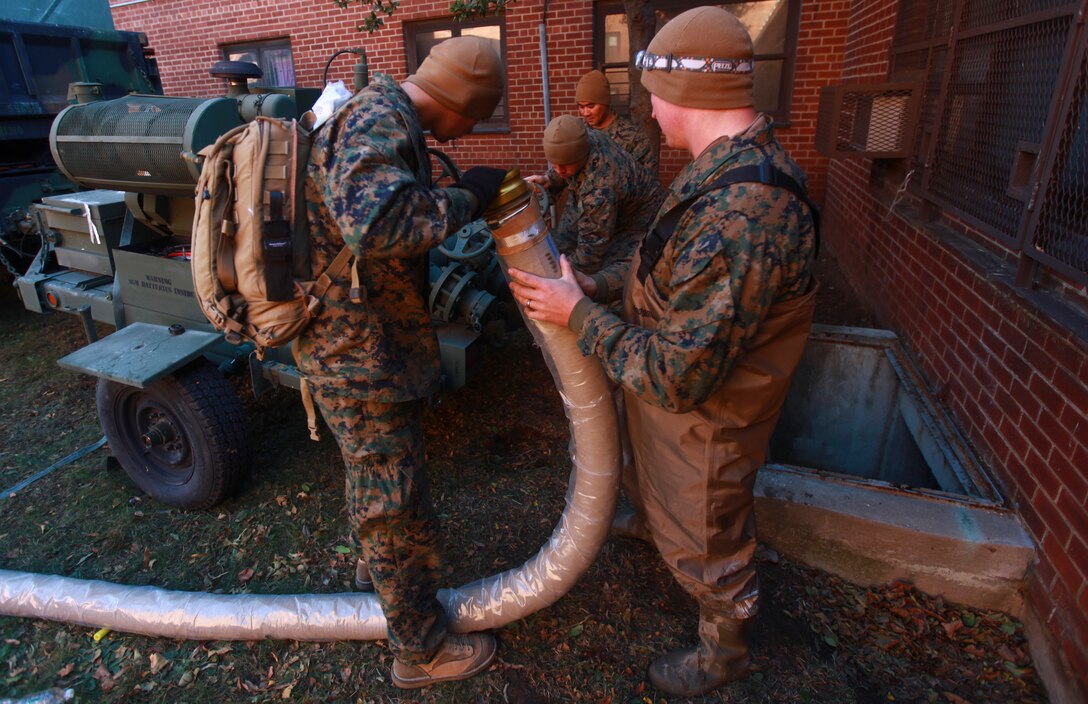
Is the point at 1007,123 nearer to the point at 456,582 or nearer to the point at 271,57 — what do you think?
the point at 456,582

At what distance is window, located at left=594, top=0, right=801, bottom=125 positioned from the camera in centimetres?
680

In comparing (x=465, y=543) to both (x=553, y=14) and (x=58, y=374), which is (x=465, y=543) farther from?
(x=553, y=14)

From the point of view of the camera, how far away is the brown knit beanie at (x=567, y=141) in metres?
3.50

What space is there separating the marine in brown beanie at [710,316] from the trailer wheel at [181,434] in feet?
6.50

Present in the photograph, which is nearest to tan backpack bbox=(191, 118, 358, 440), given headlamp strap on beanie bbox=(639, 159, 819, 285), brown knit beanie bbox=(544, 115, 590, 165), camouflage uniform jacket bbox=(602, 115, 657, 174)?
headlamp strap on beanie bbox=(639, 159, 819, 285)

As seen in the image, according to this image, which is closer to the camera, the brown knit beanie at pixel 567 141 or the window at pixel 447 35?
the brown knit beanie at pixel 567 141

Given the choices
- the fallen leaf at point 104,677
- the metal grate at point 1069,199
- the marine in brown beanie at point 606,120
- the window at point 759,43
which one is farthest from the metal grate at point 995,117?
the fallen leaf at point 104,677

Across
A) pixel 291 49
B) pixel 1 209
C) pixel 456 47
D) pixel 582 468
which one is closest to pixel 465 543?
pixel 582 468

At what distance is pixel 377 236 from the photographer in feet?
5.34

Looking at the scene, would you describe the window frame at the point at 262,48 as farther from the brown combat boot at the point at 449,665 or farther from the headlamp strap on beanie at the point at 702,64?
the brown combat boot at the point at 449,665

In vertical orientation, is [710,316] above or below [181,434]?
above

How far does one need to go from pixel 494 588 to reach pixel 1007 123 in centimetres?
295

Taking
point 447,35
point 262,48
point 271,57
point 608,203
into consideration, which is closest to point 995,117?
point 608,203

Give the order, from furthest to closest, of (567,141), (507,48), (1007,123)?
(507,48), (567,141), (1007,123)
